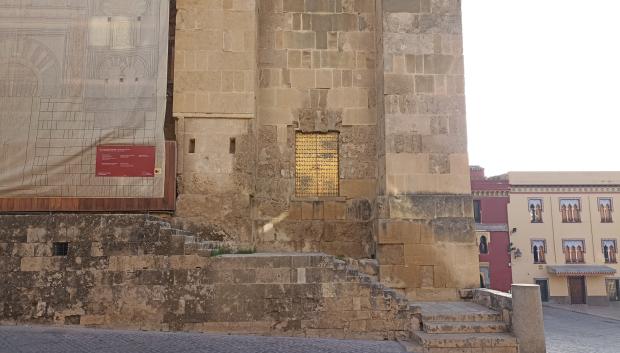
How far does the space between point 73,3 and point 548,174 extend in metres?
28.4

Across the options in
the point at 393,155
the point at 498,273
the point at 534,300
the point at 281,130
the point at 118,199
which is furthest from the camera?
the point at 498,273

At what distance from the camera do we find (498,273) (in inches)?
1107

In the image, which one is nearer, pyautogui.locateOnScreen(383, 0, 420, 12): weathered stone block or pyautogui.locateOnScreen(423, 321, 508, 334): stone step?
pyautogui.locateOnScreen(423, 321, 508, 334): stone step

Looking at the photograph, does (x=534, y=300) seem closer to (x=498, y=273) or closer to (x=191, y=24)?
(x=191, y=24)

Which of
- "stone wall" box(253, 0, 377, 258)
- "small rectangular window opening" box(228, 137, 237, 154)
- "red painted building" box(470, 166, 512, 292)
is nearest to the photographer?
"small rectangular window opening" box(228, 137, 237, 154)

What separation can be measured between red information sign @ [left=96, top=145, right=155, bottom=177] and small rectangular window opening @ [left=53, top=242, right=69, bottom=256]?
1.66 m

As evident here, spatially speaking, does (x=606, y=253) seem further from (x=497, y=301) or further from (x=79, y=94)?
(x=79, y=94)

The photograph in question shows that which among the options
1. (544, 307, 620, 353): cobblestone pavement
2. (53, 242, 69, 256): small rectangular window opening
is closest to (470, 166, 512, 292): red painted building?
(544, 307, 620, 353): cobblestone pavement

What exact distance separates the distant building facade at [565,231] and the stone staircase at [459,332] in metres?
23.9

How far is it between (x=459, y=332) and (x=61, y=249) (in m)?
5.69

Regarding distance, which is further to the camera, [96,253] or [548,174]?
[548,174]

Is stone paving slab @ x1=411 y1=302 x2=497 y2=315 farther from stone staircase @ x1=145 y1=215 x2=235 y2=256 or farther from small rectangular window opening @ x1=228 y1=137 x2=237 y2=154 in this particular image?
small rectangular window opening @ x1=228 y1=137 x2=237 y2=154

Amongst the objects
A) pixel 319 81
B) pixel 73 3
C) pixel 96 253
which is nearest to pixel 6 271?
pixel 96 253

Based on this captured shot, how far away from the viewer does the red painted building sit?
→ 1107 inches
